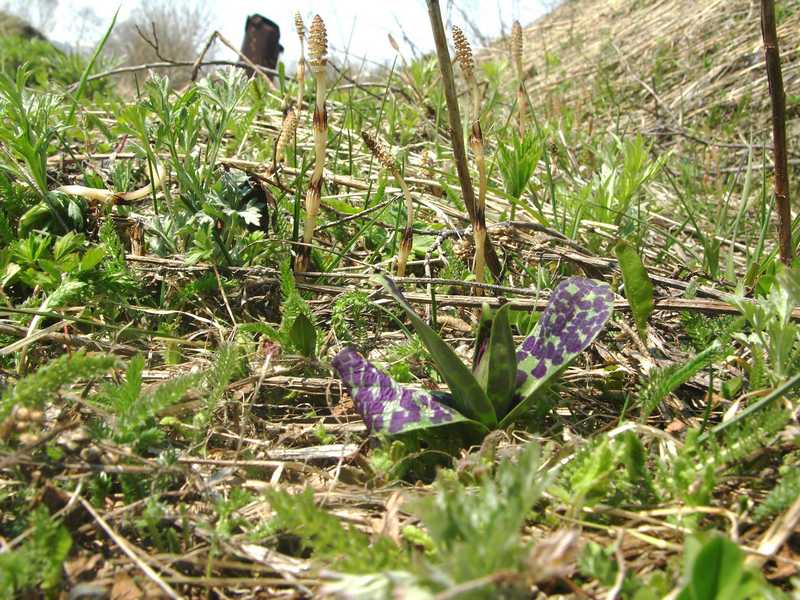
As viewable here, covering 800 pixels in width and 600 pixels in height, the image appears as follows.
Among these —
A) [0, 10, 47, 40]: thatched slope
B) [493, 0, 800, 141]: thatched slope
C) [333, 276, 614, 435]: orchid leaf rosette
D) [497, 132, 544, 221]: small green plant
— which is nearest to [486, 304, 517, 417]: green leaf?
[333, 276, 614, 435]: orchid leaf rosette

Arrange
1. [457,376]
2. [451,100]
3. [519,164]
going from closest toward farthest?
[457,376], [451,100], [519,164]

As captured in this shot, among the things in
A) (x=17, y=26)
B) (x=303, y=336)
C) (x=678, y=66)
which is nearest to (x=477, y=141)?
(x=303, y=336)

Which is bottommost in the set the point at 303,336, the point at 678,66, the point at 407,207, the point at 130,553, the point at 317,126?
the point at 130,553

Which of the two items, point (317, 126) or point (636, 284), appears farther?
point (317, 126)

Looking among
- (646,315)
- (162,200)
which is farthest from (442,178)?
(646,315)

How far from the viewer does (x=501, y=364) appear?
1259mm

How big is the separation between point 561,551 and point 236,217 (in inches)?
52.9

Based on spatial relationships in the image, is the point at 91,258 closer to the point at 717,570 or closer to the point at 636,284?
the point at 636,284

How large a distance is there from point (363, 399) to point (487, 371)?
259 mm

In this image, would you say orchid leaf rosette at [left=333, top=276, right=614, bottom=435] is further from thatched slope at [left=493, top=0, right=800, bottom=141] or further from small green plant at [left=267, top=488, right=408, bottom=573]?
thatched slope at [left=493, top=0, right=800, bottom=141]

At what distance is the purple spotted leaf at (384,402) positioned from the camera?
123 centimetres

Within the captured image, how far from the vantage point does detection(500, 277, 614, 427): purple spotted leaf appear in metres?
1.28

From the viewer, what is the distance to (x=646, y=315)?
5.22ft

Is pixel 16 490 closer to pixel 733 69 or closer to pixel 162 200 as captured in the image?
pixel 162 200
